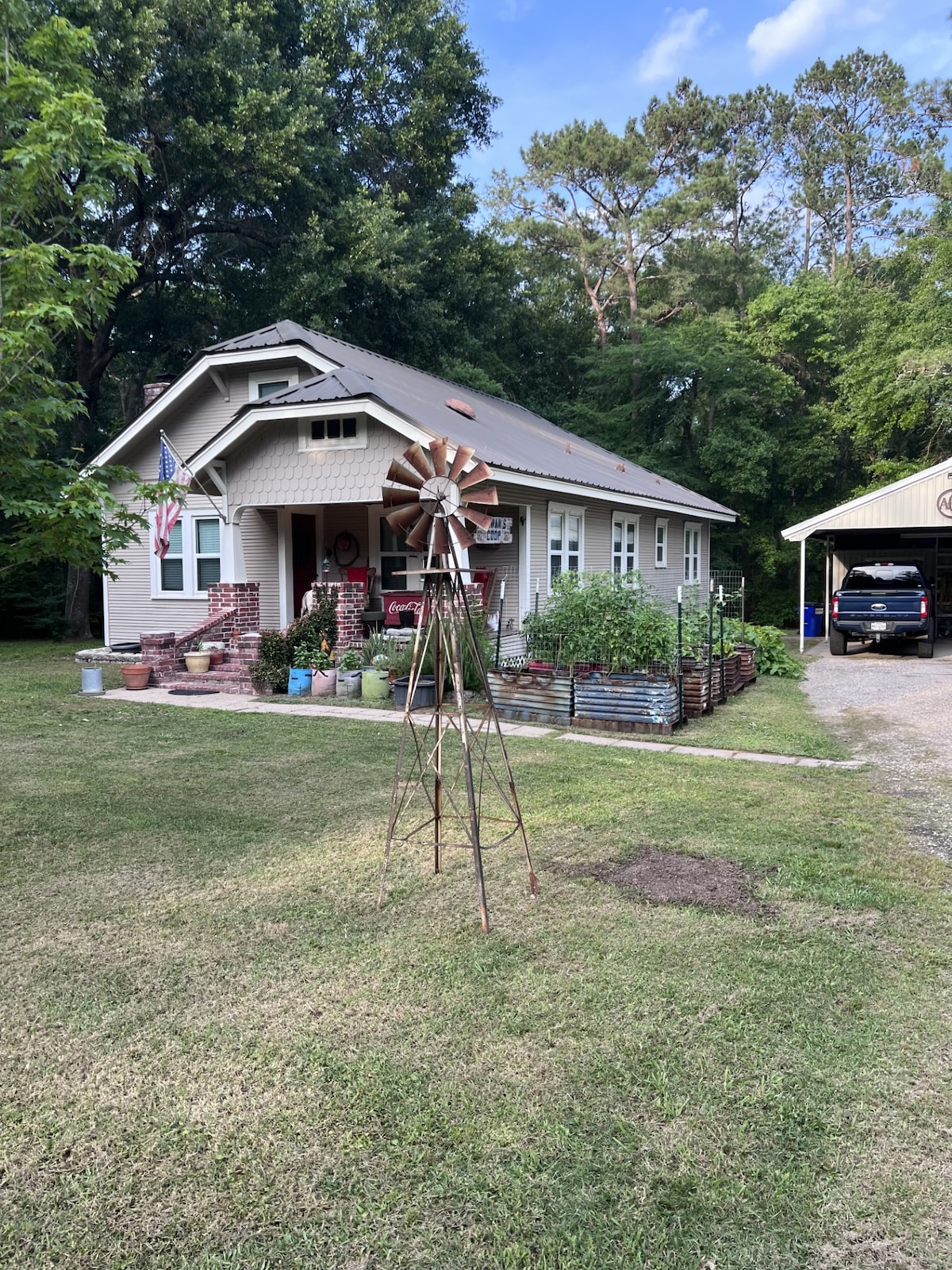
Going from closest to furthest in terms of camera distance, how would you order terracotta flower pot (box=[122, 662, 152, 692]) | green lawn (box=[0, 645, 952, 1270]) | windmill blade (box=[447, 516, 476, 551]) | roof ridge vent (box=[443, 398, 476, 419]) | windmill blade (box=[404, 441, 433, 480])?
green lawn (box=[0, 645, 952, 1270]), windmill blade (box=[447, 516, 476, 551]), windmill blade (box=[404, 441, 433, 480]), terracotta flower pot (box=[122, 662, 152, 692]), roof ridge vent (box=[443, 398, 476, 419])

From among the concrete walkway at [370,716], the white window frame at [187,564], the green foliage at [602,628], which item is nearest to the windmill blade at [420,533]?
the concrete walkway at [370,716]

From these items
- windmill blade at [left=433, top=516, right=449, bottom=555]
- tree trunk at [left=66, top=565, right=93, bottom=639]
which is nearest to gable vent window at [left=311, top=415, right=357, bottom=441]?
windmill blade at [left=433, top=516, right=449, bottom=555]

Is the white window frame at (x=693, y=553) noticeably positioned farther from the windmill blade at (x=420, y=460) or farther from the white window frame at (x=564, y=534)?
the windmill blade at (x=420, y=460)

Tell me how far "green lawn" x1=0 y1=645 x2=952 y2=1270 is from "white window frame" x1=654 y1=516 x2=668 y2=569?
13961 mm

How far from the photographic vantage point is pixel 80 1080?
2691 mm

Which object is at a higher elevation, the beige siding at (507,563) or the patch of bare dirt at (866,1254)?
the beige siding at (507,563)

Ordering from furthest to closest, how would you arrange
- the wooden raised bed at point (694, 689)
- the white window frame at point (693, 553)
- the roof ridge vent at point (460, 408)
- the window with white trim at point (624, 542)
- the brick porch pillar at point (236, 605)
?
the white window frame at point (693, 553)
the window with white trim at point (624, 542)
the roof ridge vent at point (460, 408)
the brick porch pillar at point (236, 605)
the wooden raised bed at point (694, 689)

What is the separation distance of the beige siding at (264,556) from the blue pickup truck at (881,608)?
32.8 ft

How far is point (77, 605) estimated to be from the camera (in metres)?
19.6

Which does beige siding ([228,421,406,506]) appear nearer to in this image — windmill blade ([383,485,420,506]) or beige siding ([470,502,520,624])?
beige siding ([470,502,520,624])

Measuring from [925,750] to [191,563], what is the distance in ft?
38.5

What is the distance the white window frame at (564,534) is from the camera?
546 inches

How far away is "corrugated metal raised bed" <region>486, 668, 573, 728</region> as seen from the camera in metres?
8.75

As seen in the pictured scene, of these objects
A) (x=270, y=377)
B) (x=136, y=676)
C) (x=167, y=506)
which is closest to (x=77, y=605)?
(x=167, y=506)
